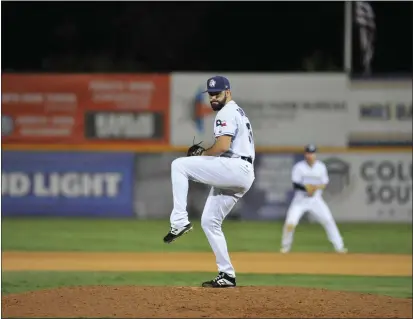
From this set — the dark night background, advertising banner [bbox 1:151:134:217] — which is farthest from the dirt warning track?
the dark night background

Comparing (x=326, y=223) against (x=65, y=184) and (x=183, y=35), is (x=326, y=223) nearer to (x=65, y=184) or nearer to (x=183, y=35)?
(x=65, y=184)

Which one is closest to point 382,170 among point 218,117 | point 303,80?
point 303,80

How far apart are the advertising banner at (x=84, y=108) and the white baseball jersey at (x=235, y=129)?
13.7m

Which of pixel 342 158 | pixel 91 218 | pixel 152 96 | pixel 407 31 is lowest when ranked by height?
pixel 91 218

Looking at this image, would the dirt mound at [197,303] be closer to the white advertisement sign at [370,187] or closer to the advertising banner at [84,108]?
the white advertisement sign at [370,187]

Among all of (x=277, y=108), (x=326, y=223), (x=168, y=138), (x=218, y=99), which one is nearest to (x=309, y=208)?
(x=326, y=223)

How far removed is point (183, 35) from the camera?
22797mm

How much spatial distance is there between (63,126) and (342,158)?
657 centimetres

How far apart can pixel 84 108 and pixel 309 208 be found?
8004mm

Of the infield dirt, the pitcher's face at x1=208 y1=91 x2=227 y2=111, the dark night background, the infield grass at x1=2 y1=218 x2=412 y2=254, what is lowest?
the infield grass at x1=2 y1=218 x2=412 y2=254

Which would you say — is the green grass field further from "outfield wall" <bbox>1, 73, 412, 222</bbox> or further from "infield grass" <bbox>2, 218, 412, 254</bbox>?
"outfield wall" <bbox>1, 73, 412, 222</bbox>

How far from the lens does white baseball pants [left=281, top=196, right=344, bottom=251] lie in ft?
49.6

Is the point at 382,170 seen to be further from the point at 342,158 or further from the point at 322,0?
the point at 322,0

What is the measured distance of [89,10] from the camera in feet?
75.4
